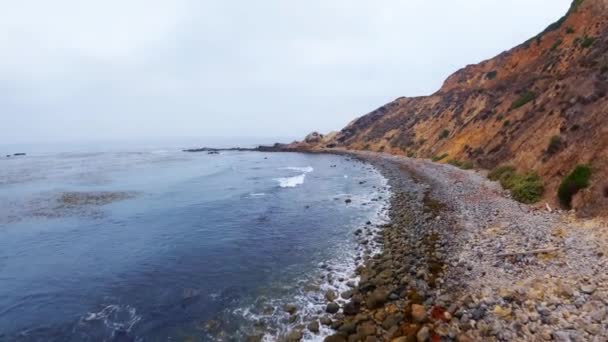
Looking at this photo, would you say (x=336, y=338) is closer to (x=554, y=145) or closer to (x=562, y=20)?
(x=554, y=145)

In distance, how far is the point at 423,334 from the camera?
1109 centimetres

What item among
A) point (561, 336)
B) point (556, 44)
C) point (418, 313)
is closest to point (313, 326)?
point (418, 313)

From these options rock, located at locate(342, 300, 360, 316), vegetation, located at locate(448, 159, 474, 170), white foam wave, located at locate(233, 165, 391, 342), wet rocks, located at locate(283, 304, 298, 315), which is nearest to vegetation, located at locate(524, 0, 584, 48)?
vegetation, located at locate(448, 159, 474, 170)

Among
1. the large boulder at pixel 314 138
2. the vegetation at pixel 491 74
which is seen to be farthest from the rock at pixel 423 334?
the large boulder at pixel 314 138

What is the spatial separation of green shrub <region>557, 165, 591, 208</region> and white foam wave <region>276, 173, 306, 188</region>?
31349 millimetres

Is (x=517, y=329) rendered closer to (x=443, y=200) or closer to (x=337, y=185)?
(x=443, y=200)

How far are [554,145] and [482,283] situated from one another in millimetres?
19490

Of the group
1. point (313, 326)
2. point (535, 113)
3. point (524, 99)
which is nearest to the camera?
point (313, 326)

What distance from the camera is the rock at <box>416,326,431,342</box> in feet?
35.9

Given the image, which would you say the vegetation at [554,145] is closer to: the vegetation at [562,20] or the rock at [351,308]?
the rock at [351,308]

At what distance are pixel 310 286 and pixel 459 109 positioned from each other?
62.6 metres

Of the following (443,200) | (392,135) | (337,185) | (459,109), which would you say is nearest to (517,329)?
(443,200)

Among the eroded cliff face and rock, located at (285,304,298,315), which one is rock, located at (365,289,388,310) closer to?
rock, located at (285,304,298,315)

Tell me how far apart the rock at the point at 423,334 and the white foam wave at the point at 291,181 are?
1412 inches
